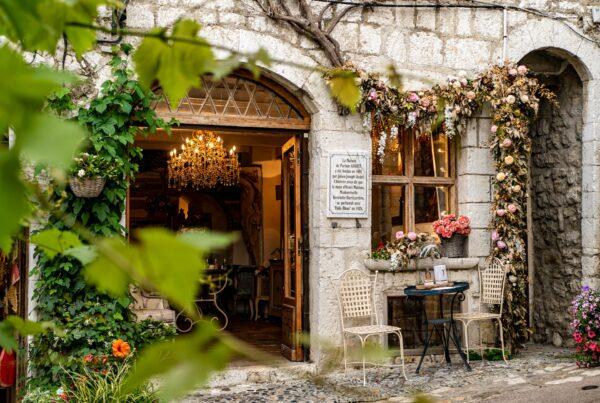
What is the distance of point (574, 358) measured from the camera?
627 cm

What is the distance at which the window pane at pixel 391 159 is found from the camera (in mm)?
6438

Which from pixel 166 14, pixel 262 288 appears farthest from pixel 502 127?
pixel 262 288

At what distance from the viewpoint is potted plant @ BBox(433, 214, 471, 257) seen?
6312 millimetres

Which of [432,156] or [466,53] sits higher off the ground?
[466,53]

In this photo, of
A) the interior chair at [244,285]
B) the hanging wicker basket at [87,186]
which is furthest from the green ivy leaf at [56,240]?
the interior chair at [244,285]

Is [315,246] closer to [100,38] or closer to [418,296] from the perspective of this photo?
[418,296]

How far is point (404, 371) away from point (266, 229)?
5.43 meters

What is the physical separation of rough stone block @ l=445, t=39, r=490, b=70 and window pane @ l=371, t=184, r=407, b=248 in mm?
1282

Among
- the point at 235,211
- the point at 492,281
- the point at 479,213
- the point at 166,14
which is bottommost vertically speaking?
the point at 492,281

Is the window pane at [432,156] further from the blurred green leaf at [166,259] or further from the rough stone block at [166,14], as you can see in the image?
the blurred green leaf at [166,259]

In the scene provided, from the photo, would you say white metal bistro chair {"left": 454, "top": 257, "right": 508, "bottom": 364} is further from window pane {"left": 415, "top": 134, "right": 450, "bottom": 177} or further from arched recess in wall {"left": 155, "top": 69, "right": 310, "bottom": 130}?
arched recess in wall {"left": 155, "top": 69, "right": 310, "bottom": 130}

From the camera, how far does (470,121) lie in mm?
6492

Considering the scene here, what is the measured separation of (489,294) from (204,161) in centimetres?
457

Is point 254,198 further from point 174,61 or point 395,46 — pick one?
point 174,61
